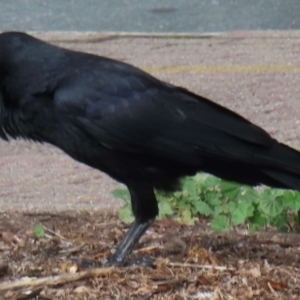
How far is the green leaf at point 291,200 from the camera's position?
4914 mm

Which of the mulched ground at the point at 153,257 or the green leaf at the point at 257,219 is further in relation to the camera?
the green leaf at the point at 257,219

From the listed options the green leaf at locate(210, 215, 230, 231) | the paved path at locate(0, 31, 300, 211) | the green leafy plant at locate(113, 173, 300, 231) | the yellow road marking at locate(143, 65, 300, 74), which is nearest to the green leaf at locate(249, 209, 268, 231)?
the green leafy plant at locate(113, 173, 300, 231)

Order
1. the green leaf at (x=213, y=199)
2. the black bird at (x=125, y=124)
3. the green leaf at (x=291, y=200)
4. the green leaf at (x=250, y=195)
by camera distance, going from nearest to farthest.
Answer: the black bird at (x=125, y=124) < the green leaf at (x=291, y=200) < the green leaf at (x=250, y=195) < the green leaf at (x=213, y=199)

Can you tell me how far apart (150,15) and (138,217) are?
905 cm

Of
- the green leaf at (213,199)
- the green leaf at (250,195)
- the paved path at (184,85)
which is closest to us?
the green leaf at (250,195)

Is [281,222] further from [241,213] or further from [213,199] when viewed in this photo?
[213,199]

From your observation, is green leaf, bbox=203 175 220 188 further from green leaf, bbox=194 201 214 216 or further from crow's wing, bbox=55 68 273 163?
crow's wing, bbox=55 68 273 163

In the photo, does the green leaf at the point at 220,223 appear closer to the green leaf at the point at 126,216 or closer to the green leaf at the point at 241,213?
the green leaf at the point at 241,213

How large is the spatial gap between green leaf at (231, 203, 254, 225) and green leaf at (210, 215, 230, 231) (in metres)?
0.10

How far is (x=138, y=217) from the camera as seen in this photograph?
4652 mm

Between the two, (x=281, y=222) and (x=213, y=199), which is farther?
(x=213, y=199)

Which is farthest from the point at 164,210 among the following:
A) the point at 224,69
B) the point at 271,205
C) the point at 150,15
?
the point at 150,15

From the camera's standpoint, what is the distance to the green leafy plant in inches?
199

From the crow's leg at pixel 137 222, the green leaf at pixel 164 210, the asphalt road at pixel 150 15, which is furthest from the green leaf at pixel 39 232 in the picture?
the asphalt road at pixel 150 15
